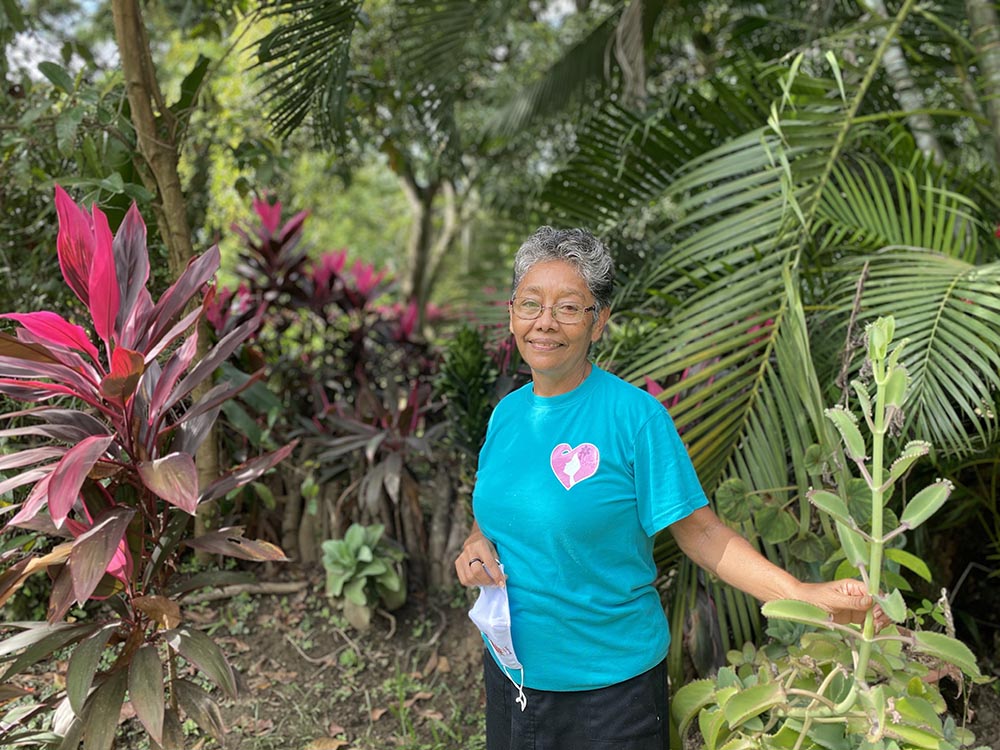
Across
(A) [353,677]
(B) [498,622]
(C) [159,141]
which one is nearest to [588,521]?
(B) [498,622]

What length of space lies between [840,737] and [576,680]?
0.45 m

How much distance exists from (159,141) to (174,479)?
1239mm

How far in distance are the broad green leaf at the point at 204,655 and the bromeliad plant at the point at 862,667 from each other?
0.99m

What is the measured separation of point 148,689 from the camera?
1858 millimetres

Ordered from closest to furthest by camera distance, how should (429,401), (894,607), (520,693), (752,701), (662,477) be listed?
(894,607) < (752,701) < (662,477) < (520,693) < (429,401)

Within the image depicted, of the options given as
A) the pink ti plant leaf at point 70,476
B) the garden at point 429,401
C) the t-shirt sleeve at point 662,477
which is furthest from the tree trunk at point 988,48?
the pink ti plant leaf at point 70,476

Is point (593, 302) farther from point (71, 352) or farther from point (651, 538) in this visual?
point (71, 352)

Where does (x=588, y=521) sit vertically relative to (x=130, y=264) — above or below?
below

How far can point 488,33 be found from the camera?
5.21m

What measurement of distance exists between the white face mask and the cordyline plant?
609 millimetres

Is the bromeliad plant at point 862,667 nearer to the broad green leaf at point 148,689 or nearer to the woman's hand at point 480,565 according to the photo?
the woman's hand at point 480,565

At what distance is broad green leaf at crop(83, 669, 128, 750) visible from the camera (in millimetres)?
1876

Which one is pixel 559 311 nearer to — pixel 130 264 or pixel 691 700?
pixel 691 700

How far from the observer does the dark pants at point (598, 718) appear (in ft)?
5.20
